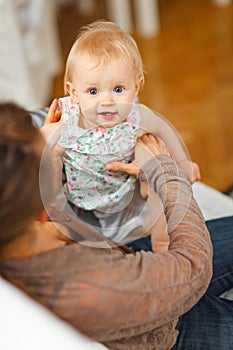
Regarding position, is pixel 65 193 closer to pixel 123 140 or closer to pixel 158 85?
pixel 123 140

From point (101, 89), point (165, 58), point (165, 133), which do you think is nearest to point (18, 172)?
point (101, 89)

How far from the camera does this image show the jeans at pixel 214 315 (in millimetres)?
930

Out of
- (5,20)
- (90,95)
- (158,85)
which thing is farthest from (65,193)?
(158,85)

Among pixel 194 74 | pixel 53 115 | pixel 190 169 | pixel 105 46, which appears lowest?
pixel 194 74

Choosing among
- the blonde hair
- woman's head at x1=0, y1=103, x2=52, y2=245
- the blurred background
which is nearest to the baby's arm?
the blonde hair

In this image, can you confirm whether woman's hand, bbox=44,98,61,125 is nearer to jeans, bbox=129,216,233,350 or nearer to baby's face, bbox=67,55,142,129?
baby's face, bbox=67,55,142,129

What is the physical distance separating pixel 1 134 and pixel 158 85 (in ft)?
6.85

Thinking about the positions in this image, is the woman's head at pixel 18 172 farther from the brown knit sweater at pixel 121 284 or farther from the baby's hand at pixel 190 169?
the baby's hand at pixel 190 169

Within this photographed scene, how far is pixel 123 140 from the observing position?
0.91 m

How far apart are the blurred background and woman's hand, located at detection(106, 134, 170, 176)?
1.11m

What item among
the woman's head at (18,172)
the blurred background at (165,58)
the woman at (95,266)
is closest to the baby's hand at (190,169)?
the woman at (95,266)

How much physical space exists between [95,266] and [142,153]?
26 centimetres

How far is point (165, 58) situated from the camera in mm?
2910

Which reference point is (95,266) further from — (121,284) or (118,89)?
(118,89)
